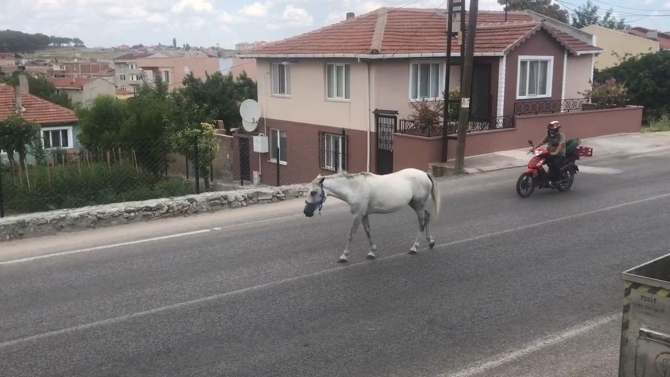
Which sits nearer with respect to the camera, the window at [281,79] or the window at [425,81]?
the window at [425,81]

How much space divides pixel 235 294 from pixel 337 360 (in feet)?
7.74

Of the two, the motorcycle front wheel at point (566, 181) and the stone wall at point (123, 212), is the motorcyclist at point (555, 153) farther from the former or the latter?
the stone wall at point (123, 212)

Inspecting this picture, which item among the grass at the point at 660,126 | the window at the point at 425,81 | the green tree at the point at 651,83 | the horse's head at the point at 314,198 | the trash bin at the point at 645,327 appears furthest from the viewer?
the green tree at the point at 651,83

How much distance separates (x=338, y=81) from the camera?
2538cm

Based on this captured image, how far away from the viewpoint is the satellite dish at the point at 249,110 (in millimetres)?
26500

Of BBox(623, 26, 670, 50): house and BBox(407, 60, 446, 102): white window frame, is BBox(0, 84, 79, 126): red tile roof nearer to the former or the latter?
BBox(407, 60, 446, 102): white window frame

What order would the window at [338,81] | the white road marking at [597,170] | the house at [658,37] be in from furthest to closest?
the house at [658,37]
the window at [338,81]
the white road marking at [597,170]

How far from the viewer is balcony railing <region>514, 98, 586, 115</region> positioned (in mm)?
25500

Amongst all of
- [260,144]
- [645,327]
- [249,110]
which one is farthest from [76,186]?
[645,327]

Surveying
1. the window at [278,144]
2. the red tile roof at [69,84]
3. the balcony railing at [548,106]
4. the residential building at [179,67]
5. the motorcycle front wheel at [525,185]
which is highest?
the residential building at [179,67]

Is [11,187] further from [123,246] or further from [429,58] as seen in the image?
[429,58]

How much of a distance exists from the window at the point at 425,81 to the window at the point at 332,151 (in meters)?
3.24

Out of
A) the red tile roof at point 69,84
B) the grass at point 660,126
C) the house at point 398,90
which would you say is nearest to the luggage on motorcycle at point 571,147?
the house at point 398,90

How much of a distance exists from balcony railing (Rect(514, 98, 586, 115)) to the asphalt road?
12736mm
